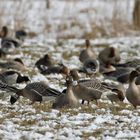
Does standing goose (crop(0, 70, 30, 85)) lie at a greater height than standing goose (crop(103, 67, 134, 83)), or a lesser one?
lesser

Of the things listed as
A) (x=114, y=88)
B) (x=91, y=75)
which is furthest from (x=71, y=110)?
(x=91, y=75)

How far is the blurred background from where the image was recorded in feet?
75.0

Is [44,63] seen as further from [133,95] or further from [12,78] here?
[133,95]

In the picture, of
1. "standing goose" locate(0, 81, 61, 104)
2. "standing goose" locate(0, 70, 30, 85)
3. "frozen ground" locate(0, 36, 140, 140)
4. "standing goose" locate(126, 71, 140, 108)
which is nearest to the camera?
"frozen ground" locate(0, 36, 140, 140)

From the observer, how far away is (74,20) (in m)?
25.3

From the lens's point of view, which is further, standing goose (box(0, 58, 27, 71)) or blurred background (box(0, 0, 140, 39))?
blurred background (box(0, 0, 140, 39))

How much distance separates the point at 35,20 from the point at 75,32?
3225 millimetres

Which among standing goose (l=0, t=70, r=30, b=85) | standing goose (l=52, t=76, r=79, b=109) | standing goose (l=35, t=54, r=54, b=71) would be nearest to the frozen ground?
standing goose (l=52, t=76, r=79, b=109)

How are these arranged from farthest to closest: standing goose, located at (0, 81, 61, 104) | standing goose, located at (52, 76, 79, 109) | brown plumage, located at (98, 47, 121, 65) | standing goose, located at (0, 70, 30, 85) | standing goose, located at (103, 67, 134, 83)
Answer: brown plumage, located at (98, 47, 121, 65) < standing goose, located at (103, 67, 134, 83) < standing goose, located at (0, 70, 30, 85) < standing goose, located at (0, 81, 61, 104) < standing goose, located at (52, 76, 79, 109)

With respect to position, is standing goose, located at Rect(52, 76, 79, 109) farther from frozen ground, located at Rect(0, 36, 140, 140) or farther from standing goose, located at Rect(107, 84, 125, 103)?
standing goose, located at Rect(107, 84, 125, 103)

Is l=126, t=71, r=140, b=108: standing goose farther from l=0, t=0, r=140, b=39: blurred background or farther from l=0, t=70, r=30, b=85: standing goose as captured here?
l=0, t=0, r=140, b=39: blurred background

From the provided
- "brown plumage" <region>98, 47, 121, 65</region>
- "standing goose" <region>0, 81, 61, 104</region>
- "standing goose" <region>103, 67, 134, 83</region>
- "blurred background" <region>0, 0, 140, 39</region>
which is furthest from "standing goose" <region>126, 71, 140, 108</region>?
"blurred background" <region>0, 0, 140, 39</region>

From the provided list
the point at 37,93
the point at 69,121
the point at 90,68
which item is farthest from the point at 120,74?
the point at 69,121

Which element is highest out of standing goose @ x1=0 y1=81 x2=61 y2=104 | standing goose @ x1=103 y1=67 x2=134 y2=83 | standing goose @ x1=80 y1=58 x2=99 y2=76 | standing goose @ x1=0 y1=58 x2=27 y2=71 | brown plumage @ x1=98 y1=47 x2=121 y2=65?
brown plumage @ x1=98 y1=47 x2=121 y2=65
